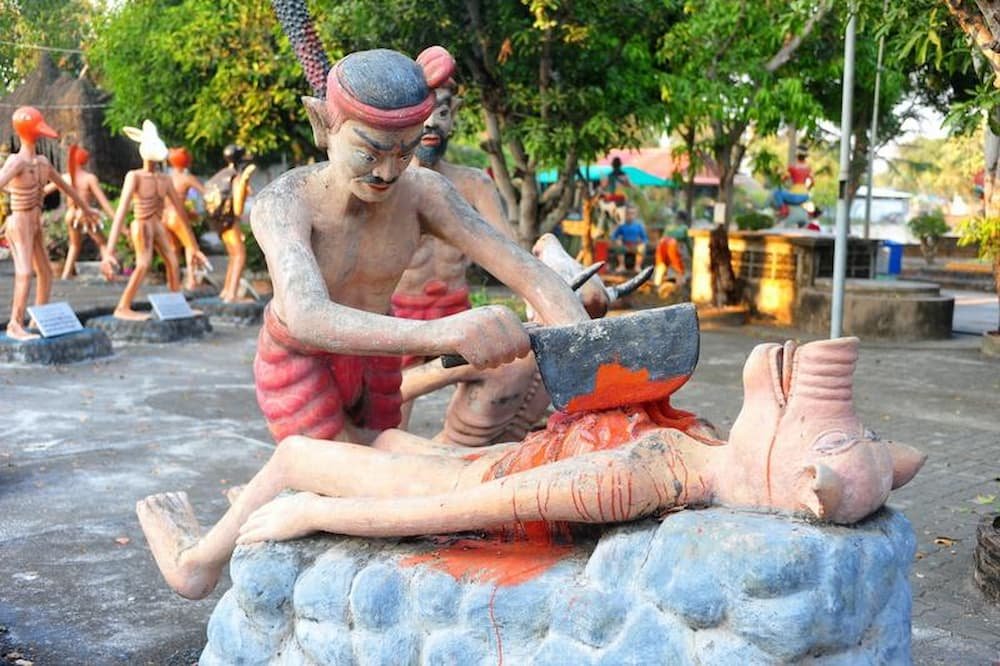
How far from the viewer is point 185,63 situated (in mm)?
13219

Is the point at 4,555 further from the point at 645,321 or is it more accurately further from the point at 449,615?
the point at 645,321

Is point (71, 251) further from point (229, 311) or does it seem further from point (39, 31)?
point (39, 31)

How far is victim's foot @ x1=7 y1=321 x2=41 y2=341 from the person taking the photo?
9.33 meters

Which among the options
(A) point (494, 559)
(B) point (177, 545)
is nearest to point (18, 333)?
(B) point (177, 545)

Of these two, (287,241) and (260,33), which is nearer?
(287,241)

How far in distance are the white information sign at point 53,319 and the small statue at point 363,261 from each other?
701 centimetres

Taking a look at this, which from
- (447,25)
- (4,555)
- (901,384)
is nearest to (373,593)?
(4,555)

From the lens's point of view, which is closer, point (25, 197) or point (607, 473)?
point (607, 473)

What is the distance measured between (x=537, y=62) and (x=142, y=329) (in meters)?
4.77

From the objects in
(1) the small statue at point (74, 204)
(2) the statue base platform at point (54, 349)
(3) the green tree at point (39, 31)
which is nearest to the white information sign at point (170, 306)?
(2) the statue base platform at point (54, 349)

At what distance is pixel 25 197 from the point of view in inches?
348

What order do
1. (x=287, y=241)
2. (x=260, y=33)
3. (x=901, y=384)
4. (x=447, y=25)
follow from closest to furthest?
(x=287, y=241) < (x=901, y=384) < (x=447, y=25) < (x=260, y=33)

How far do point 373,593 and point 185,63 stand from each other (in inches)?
467

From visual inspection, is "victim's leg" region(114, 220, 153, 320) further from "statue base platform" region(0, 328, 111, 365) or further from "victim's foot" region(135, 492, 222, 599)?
"victim's foot" region(135, 492, 222, 599)
